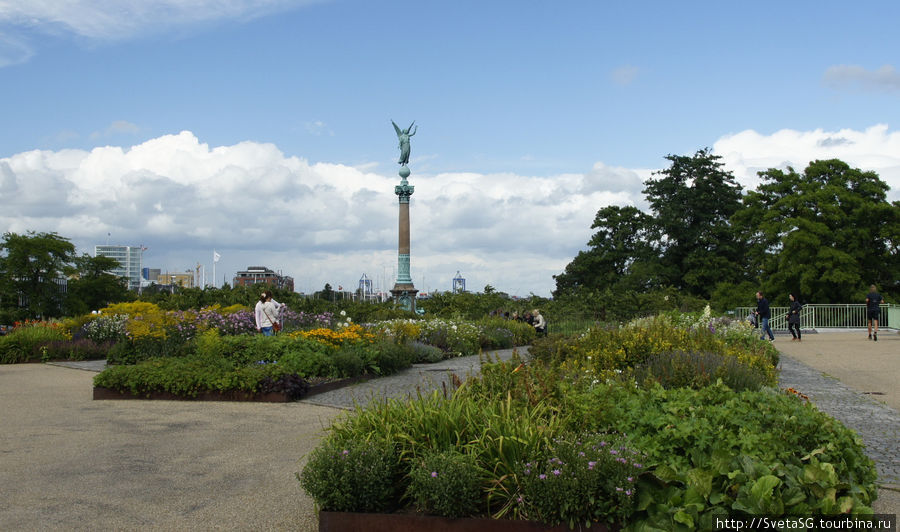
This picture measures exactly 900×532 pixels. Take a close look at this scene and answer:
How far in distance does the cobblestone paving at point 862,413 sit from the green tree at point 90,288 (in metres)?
40.8

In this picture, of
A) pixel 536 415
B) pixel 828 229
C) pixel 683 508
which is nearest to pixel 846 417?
pixel 536 415

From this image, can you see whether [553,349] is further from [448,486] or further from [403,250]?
[403,250]

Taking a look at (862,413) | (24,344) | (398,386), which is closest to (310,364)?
(398,386)

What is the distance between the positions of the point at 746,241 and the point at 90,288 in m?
40.1

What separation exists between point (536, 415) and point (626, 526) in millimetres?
1494

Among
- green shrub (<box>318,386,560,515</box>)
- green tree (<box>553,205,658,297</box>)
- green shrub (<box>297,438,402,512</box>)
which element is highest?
green tree (<box>553,205,658,297</box>)

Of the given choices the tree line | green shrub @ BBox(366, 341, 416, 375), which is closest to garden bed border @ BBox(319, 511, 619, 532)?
green shrub @ BBox(366, 341, 416, 375)

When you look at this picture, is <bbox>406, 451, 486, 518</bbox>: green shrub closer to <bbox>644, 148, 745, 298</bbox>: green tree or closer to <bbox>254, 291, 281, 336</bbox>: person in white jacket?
<bbox>254, 291, 281, 336</bbox>: person in white jacket

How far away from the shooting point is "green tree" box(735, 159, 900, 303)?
36.9m

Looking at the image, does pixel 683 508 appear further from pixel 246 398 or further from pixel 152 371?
pixel 152 371

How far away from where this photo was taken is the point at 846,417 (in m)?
8.63

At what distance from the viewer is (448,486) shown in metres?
4.51

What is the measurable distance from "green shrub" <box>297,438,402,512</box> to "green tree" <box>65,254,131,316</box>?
43.1m

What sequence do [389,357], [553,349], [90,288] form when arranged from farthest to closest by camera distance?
[90,288] → [389,357] → [553,349]
